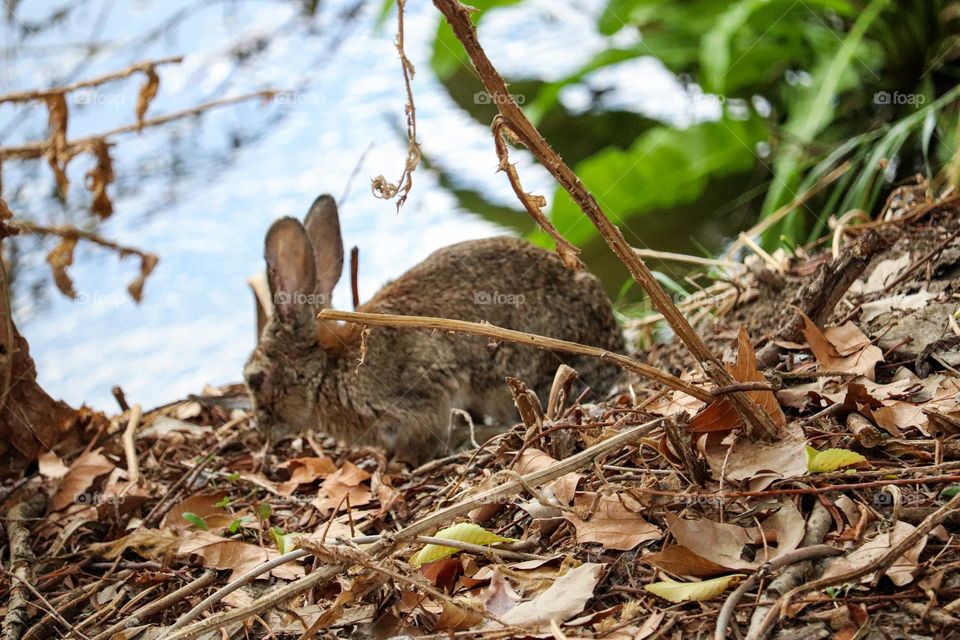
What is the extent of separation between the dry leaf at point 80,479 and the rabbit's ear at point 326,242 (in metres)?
1.18

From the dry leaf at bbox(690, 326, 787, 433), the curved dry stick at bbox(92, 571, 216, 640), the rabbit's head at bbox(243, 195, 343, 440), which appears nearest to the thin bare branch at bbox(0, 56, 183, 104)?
the rabbit's head at bbox(243, 195, 343, 440)

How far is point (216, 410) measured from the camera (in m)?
5.00

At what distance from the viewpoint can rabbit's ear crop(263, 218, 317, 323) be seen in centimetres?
416

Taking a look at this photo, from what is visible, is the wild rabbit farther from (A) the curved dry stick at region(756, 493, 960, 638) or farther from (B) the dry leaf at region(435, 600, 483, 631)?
(A) the curved dry stick at region(756, 493, 960, 638)

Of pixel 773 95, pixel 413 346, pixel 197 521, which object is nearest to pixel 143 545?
pixel 197 521

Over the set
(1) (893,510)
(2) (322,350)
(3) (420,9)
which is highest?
(3) (420,9)

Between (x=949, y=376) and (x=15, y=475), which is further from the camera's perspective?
(x=15, y=475)

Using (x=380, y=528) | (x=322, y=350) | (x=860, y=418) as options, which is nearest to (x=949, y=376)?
(x=860, y=418)

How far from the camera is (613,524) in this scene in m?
2.43

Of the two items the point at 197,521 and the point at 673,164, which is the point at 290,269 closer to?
the point at 197,521

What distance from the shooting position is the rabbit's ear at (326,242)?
442 centimetres

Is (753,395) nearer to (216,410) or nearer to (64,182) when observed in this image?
(216,410)

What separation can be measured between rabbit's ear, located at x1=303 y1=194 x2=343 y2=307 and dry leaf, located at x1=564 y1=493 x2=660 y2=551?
2250mm

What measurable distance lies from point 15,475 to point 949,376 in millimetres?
3446
